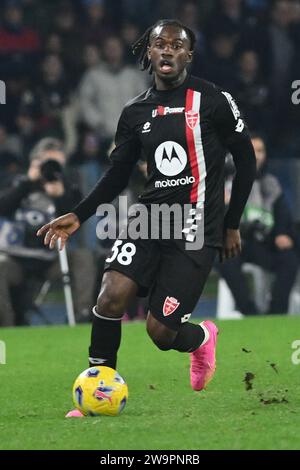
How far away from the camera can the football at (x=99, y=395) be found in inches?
279

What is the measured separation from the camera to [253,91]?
15820mm

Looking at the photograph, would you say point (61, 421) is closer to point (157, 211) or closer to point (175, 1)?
point (157, 211)

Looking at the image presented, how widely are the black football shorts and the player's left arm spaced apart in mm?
263

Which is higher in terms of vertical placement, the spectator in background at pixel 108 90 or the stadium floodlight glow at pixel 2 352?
the spectator in background at pixel 108 90

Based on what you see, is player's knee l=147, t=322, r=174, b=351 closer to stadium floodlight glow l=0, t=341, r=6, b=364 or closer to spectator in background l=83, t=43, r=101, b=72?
stadium floodlight glow l=0, t=341, r=6, b=364

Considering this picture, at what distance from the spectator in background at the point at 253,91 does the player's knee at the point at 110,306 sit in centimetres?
853

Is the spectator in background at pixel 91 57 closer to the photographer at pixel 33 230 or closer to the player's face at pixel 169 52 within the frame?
the photographer at pixel 33 230

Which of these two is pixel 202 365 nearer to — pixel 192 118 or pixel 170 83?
pixel 192 118

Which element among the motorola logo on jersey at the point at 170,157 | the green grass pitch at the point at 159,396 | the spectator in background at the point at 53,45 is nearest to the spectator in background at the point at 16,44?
the spectator in background at the point at 53,45

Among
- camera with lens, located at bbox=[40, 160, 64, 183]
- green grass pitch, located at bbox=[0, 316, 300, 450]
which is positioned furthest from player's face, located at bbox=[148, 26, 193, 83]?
camera with lens, located at bbox=[40, 160, 64, 183]

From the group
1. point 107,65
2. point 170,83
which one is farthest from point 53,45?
point 170,83

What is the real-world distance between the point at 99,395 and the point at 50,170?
6117 millimetres

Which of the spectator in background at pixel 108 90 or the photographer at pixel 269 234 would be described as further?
the spectator in background at pixel 108 90

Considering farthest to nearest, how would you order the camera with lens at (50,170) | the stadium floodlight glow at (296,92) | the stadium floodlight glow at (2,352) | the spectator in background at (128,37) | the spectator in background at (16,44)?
the spectator in background at (128,37) < the spectator in background at (16,44) < the stadium floodlight glow at (296,92) < the camera with lens at (50,170) < the stadium floodlight glow at (2,352)
